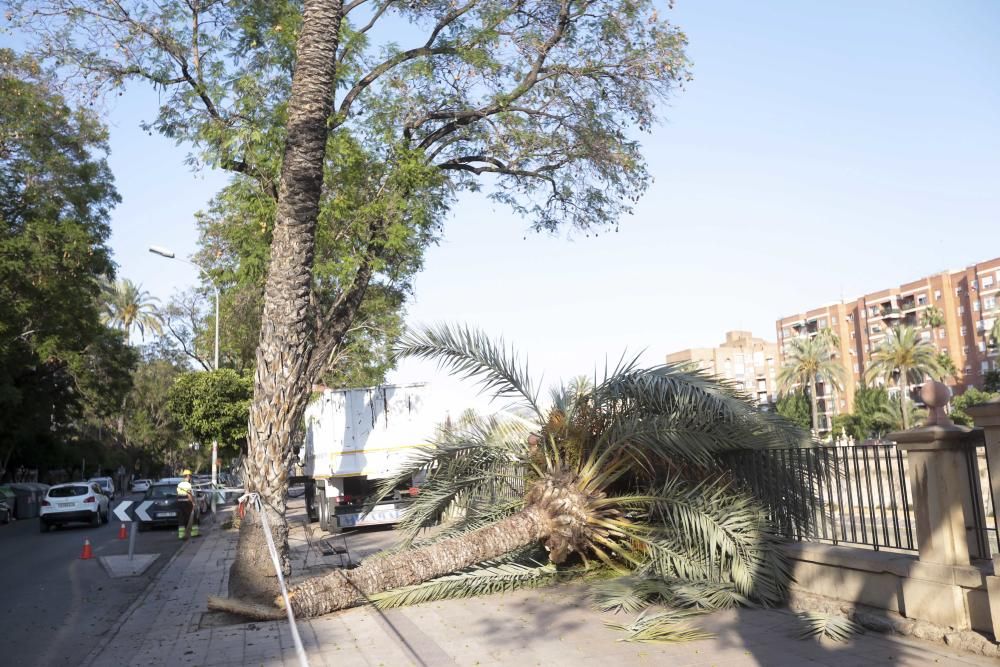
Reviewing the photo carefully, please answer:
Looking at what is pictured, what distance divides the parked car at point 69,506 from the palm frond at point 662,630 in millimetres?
24001

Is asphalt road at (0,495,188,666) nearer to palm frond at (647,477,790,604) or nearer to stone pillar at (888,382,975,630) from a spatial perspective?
palm frond at (647,477,790,604)

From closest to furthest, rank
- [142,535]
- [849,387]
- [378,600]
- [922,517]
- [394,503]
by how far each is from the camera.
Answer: [922,517], [378,600], [394,503], [142,535], [849,387]

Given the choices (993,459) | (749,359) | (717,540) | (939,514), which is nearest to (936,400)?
(993,459)

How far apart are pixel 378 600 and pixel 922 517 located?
5404 millimetres

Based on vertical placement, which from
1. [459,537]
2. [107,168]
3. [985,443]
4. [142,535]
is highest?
[107,168]

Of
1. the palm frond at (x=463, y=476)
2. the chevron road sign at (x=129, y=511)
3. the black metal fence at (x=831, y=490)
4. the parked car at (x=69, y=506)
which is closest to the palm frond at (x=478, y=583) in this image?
the palm frond at (x=463, y=476)

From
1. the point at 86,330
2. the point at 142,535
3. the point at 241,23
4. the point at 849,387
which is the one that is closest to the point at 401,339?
the point at 241,23

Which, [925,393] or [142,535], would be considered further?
[142,535]

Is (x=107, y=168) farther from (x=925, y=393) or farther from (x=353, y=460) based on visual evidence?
(x=925, y=393)

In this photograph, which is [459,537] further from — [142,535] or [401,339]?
[142,535]

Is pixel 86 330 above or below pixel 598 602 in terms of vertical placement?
above

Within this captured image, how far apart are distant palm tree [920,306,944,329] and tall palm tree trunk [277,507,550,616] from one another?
9589 cm

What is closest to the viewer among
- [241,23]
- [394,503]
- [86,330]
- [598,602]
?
[598,602]

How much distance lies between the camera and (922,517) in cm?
659
